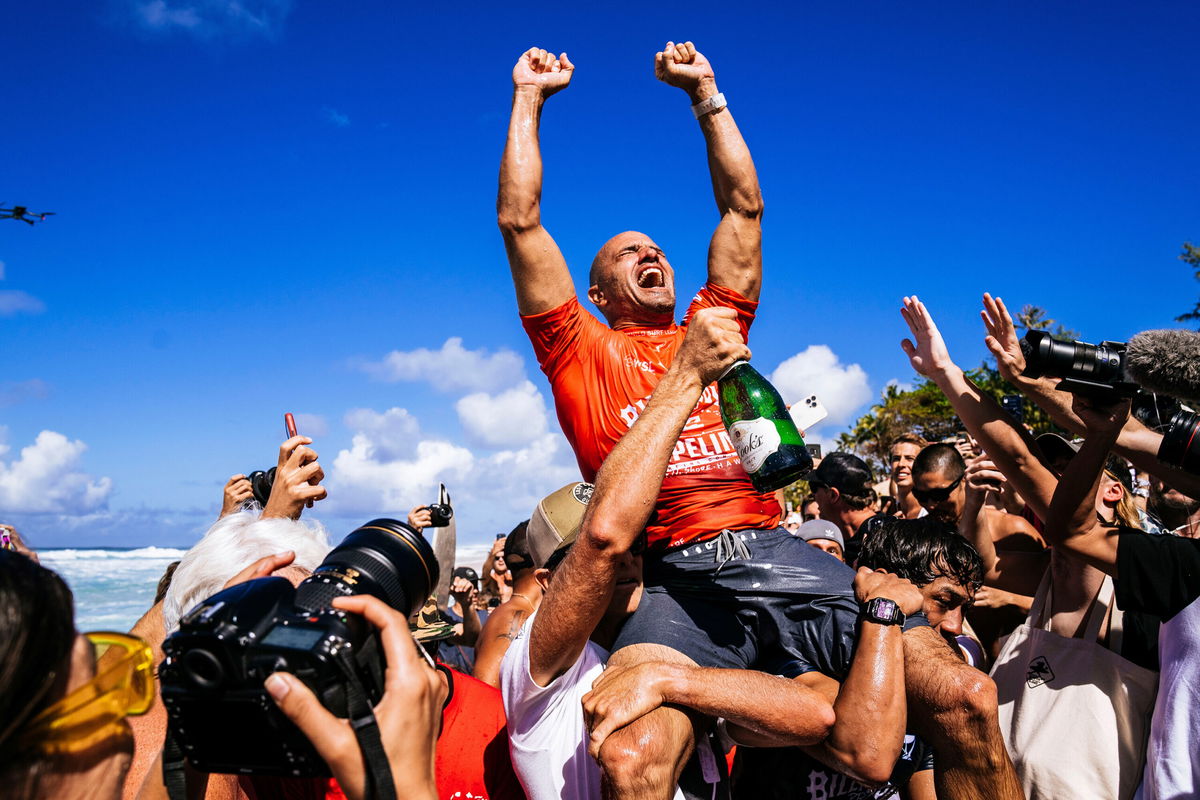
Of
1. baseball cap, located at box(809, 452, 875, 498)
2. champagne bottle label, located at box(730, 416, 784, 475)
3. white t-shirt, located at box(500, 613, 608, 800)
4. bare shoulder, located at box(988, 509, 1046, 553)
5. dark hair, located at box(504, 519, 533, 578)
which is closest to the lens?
white t-shirt, located at box(500, 613, 608, 800)

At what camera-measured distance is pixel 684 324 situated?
12.3 ft

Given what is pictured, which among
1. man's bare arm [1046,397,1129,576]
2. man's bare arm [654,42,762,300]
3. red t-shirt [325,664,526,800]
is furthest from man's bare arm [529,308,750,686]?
man's bare arm [1046,397,1129,576]

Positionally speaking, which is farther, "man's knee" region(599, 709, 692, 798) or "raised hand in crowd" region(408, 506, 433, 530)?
"raised hand in crowd" region(408, 506, 433, 530)

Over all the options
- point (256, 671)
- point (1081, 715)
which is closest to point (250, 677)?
point (256, 671)

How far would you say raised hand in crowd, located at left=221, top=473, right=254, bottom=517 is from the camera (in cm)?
366

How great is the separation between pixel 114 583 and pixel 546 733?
42.0 m

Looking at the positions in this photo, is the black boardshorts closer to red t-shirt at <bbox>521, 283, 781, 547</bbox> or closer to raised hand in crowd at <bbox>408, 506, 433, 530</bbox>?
red t-shirt at <bbox>521, 283, 781, 547</bbox>

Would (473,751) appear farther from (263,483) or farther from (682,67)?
(682,67)

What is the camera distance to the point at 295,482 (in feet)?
9.38

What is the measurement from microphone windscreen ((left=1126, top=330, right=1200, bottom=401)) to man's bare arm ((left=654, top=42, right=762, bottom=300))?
145cm

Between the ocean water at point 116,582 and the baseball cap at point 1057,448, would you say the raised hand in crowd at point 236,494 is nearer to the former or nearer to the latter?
the baseball cap at point 1057,448

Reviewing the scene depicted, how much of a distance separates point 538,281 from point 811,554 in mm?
1528

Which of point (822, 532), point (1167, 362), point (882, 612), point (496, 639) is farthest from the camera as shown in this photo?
point (822, 532)

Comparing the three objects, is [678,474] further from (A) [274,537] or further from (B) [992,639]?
(B) [992,639]
